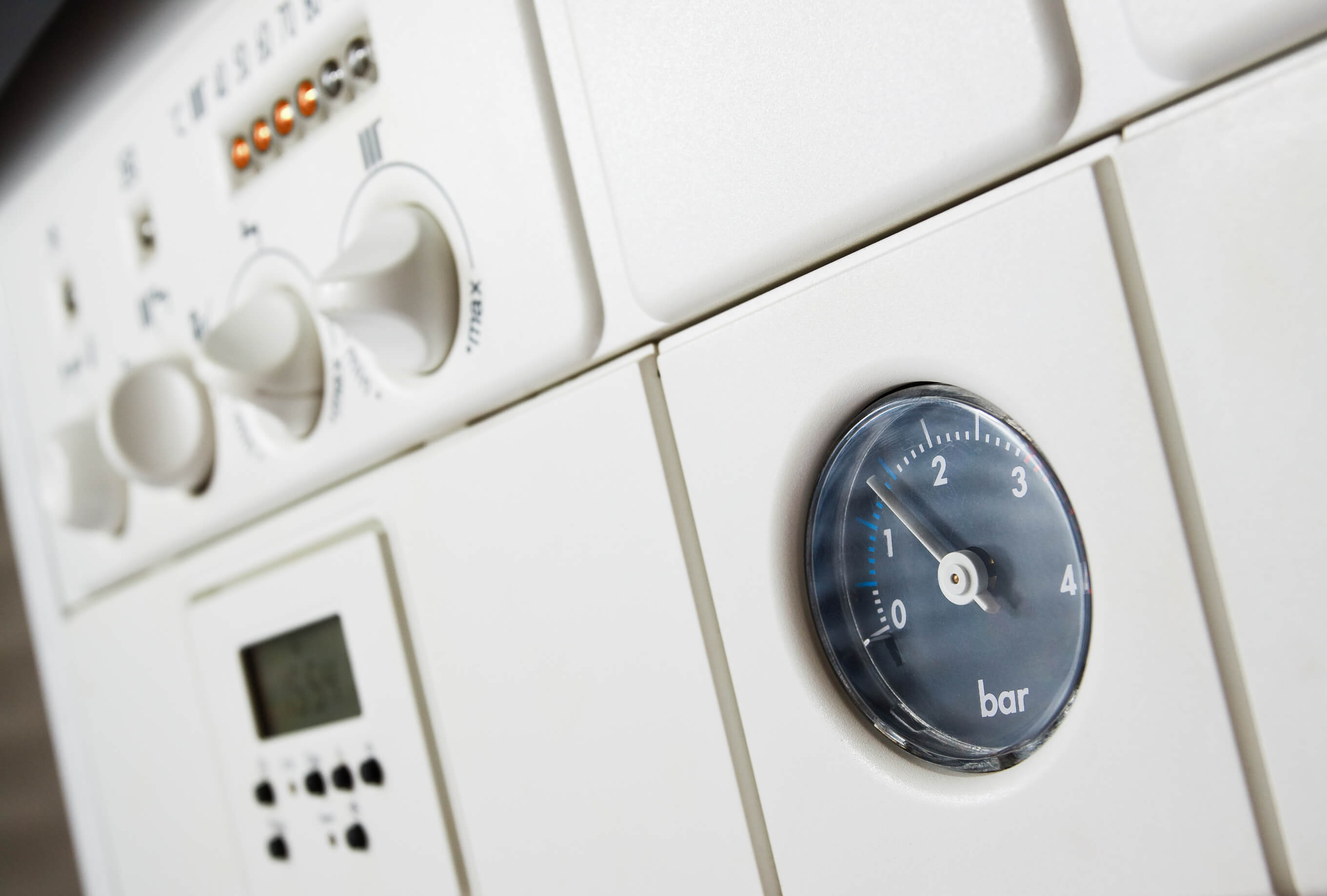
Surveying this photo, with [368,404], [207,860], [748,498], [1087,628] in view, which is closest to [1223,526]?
[1087,628]

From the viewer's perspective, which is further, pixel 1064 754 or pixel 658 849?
pixel 658 849

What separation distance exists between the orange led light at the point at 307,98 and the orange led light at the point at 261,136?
0.12ft

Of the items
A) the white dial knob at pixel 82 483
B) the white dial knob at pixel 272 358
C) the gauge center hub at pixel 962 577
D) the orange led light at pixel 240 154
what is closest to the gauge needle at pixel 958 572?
the gauge center hub at pixel 962 577

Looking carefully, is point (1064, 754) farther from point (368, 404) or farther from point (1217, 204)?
point (368, 404)

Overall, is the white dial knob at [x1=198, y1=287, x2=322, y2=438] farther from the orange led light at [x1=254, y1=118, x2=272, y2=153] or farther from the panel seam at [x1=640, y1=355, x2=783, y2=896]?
the panel seam at [x1=640, y1=355, x2=783, y2=896]

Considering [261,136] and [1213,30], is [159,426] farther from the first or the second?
[1213,30]

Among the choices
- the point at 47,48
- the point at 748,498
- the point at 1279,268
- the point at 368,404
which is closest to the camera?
the point at 1279,268

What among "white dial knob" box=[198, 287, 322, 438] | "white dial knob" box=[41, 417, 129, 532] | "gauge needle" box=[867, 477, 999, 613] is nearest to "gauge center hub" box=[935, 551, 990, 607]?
"gauge needle" box=[867, 477, 999, 613]

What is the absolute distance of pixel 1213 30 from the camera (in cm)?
26

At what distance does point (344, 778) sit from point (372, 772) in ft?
0.09

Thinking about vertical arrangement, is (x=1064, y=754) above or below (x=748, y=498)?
below

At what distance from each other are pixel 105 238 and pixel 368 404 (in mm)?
303

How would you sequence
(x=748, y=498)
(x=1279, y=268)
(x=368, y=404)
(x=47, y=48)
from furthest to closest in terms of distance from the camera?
(x=47, y=48)
(x=368, y=404)
(x=748, y=498)
(x=1279, y=268)

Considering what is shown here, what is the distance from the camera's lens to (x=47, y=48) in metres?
0.63
